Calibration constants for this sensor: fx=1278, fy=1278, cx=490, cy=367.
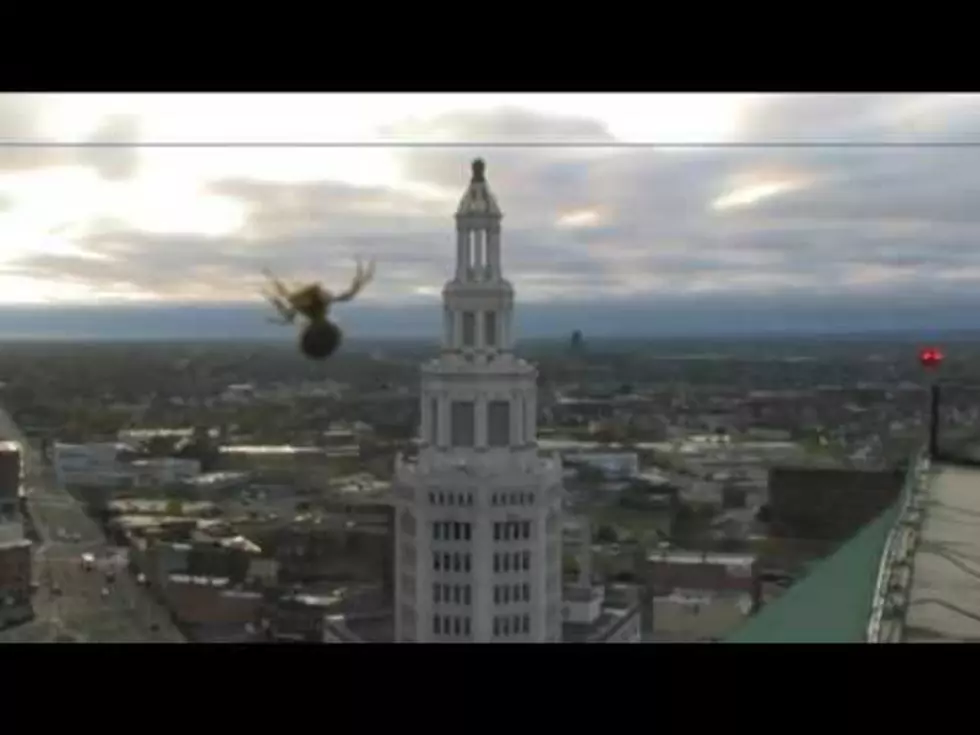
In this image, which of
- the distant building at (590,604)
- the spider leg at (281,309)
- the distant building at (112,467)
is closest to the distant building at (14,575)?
the distant building at (112,467)

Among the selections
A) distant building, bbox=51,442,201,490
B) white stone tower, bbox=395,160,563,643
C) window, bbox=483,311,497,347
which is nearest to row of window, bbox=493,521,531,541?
white stone tower, bbox=395,160,563,643

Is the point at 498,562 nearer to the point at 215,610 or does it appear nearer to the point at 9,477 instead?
the point at 215,610

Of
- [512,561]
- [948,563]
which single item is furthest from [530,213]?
[948,563]

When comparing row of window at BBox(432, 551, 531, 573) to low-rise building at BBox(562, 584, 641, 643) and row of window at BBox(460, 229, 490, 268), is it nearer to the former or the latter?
low-rise building at BBox(562, 584, 641, 643)

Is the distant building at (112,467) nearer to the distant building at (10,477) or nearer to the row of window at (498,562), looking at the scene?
the distant building at (10,477)
